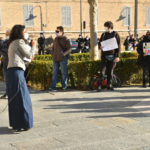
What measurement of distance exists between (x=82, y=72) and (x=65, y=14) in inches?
1228

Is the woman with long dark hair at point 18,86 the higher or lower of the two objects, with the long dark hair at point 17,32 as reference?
lower

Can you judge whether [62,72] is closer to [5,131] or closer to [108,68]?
[108,68]

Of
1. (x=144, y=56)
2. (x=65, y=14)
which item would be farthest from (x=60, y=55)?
(x=65, y=14)

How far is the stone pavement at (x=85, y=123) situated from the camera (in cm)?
438

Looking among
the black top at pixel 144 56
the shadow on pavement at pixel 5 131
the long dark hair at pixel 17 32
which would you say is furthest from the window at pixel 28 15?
the shadow on pavement at pixel 5 131

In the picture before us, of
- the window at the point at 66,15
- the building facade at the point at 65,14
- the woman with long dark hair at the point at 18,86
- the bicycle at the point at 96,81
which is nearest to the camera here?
the woman with long dark hair at the point at 18,86

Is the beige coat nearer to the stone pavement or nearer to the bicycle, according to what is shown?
the stone pavement

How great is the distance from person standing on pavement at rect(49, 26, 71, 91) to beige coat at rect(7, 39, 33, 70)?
3.23 meters

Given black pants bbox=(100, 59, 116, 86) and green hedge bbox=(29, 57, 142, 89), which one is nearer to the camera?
black pants bbox=(100, 59, 116, 86)

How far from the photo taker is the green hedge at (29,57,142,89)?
858 cm

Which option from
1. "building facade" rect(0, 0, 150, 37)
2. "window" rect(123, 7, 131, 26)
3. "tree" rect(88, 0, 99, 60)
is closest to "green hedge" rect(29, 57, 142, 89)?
"tree" rect(88, 0, 99, 60)

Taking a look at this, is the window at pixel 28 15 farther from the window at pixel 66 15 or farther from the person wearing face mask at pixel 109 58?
the person wearing face mask at pixel 109 58

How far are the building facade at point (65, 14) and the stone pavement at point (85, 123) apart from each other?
30403 millimetres

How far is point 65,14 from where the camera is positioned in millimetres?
38812
